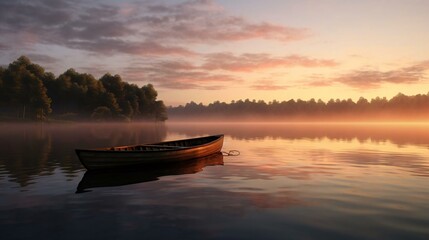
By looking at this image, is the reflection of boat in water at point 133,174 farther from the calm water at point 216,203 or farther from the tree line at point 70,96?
the tree line at point 70,96

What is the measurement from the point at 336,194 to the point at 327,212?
3689mm

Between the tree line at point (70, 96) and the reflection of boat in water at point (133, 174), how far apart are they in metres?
91.4

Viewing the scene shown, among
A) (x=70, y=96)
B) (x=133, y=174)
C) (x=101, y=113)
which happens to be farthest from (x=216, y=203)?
(x=70, y=96)

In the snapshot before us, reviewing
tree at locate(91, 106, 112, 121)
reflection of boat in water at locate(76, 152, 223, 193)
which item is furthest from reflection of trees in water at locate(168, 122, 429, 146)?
reflection of boat in water at locate(76, 152, 223, 193)

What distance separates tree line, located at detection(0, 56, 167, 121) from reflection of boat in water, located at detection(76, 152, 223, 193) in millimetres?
91388

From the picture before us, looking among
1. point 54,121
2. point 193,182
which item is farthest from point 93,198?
point 54,121

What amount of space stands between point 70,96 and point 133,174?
388 feet

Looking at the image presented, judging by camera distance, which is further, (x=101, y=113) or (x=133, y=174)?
(x=101, y=113)

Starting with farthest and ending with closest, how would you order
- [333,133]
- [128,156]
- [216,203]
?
[333,133]
[128,156]
[216,203]

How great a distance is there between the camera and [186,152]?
90.8 ft

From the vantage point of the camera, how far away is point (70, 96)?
129 metres

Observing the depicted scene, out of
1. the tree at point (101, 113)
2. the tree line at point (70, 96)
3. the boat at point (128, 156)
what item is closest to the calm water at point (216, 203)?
the boat at point (128, 156)

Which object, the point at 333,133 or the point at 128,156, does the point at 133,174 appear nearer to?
the point at 128,156

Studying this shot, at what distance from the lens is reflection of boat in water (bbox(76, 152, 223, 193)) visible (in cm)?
1921
